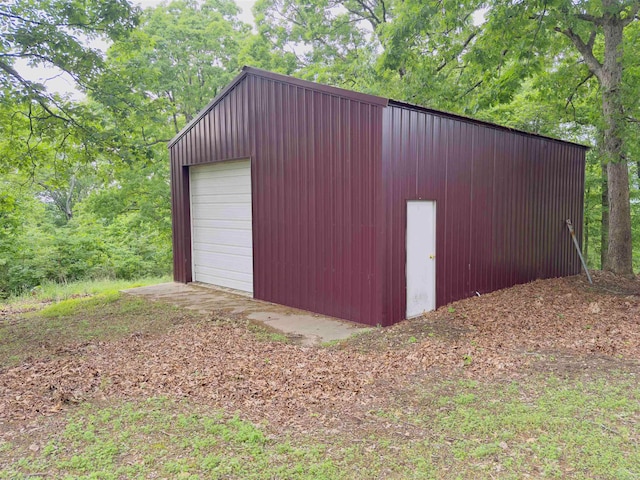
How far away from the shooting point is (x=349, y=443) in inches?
114

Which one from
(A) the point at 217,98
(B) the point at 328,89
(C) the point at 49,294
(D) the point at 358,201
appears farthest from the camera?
(C) the point at 49,294

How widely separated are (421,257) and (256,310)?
9.12ft

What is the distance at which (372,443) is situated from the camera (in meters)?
2.89

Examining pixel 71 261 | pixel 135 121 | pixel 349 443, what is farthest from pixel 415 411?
pixel 71 261

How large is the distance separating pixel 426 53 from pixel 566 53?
4046 mm

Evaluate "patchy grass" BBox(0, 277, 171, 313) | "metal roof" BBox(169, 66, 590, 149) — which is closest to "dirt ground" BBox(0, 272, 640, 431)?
"metal roof" BBox(169, 66, 590, 149)

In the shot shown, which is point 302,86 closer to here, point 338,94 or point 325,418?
point 338,94

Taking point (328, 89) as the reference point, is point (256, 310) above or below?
below

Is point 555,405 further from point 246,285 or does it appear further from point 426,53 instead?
point 426,53

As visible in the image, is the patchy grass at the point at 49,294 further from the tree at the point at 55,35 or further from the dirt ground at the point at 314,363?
the dirt ground at the point at 314,363

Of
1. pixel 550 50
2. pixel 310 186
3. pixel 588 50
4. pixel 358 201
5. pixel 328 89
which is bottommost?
pixel 358 201

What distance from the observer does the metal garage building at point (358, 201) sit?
6086mm

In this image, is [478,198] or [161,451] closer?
[161,451]

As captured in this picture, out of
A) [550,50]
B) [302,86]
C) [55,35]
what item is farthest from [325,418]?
[550,50]
